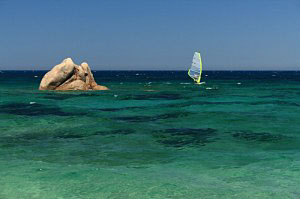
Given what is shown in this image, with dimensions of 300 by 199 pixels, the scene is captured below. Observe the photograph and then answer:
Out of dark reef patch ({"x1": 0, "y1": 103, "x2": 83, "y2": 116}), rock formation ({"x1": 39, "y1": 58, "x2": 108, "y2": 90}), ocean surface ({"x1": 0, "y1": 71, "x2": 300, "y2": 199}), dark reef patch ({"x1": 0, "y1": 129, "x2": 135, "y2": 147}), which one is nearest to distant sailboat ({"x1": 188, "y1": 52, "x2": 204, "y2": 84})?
rock formation ({"x1": 39, "y1": 58, "x2": 108, "y2": 90})

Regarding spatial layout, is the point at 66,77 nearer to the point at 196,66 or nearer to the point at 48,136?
the point at 196,66

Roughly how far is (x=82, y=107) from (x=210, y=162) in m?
21.2

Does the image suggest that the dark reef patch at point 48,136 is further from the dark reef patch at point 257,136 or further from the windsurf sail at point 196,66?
the windsurf sail at point 196,66

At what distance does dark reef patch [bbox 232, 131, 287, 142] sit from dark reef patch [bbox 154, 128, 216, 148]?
1.25 metres

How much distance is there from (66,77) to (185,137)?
37.2 metres

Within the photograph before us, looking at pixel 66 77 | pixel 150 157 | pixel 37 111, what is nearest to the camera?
pixel 150 157

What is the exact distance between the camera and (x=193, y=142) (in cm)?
1789

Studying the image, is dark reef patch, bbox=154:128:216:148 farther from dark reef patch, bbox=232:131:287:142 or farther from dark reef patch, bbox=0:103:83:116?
dark reef patch, bbox=0:103:83:116

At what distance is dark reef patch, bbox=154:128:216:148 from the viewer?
1767cm

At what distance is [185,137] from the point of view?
19203 mm

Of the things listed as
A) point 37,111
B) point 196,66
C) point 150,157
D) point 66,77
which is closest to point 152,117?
point 37,111

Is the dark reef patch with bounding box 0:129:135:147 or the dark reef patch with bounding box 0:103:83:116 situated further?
the dark reef patch with bounding box 0:103:83:116

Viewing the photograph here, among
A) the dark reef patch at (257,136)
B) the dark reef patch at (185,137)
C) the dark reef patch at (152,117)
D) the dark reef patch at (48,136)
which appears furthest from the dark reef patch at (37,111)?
the dark reef patch at (257,136)

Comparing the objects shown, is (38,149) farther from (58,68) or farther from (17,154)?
(58,68)
